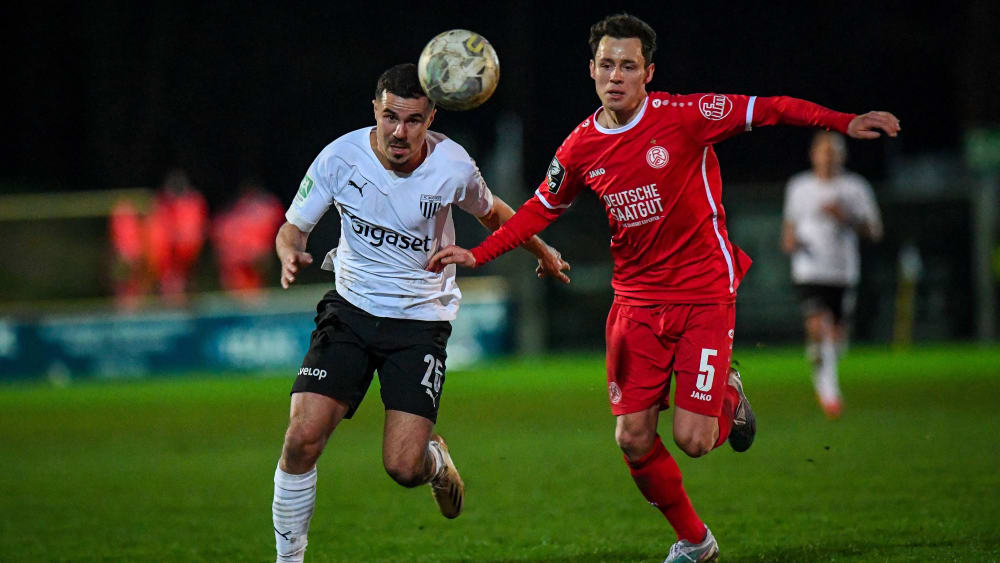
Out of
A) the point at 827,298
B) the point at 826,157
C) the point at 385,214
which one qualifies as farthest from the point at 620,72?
the point at 827,298

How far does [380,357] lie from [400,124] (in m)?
1.09

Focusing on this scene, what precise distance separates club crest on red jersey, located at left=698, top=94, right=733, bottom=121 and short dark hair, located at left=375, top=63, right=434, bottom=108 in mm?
1263

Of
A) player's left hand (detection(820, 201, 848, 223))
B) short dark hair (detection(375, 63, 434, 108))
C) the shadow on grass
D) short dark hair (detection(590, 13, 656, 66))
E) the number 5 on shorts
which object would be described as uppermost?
short dark hair (detection(590, 13, 656, 66))

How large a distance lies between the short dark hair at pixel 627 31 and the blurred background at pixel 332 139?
41.8 feet

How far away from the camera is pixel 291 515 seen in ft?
18.1

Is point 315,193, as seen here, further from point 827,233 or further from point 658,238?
point 827,233

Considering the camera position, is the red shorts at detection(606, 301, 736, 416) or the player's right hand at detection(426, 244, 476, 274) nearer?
the player's right hand at detection(426, 244, 476, 274)

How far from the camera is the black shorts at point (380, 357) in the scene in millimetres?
5840

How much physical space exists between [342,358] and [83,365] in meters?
13.1

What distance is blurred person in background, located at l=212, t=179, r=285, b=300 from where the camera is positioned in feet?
68.1

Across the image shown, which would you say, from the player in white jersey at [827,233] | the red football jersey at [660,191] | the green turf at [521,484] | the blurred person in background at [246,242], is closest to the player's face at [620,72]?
the red football jersey at [660,191]

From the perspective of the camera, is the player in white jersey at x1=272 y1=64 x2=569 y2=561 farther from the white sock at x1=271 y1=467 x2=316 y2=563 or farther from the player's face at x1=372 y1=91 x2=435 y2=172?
the white sock at x1=271 y1=467 x2=316 y2=563

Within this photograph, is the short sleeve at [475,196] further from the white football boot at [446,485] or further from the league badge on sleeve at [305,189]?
the white football boot at [446,485]

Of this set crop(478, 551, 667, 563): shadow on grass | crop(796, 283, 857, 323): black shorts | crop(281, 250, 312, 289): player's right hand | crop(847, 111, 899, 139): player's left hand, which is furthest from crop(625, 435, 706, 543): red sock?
crop(796, 283, 857, 323): black shorts
